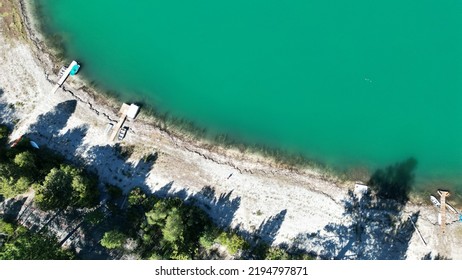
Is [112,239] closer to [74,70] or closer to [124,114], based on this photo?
[124,114]

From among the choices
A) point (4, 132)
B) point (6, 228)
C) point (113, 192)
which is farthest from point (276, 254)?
point (4, 132)

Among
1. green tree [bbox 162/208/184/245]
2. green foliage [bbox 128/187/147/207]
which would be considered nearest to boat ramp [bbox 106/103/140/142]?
green foliage [bbox 128/187/147/207]

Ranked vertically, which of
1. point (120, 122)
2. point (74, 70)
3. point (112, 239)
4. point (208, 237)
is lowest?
point (112, 239)

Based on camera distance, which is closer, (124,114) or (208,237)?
(208,237)

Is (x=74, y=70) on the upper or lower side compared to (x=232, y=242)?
upper

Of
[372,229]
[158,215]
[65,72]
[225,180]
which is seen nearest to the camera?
[158,215]

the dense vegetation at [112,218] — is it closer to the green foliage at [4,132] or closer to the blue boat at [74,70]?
the green foliage at [4,132]

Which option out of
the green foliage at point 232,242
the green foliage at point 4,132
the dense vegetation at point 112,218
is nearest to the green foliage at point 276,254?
the dense vegetation at point 112,218

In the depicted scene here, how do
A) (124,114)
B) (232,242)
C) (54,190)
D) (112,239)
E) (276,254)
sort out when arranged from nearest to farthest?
(112,239) → (54,190) → (232,242) → (276,254) → (124,114)
